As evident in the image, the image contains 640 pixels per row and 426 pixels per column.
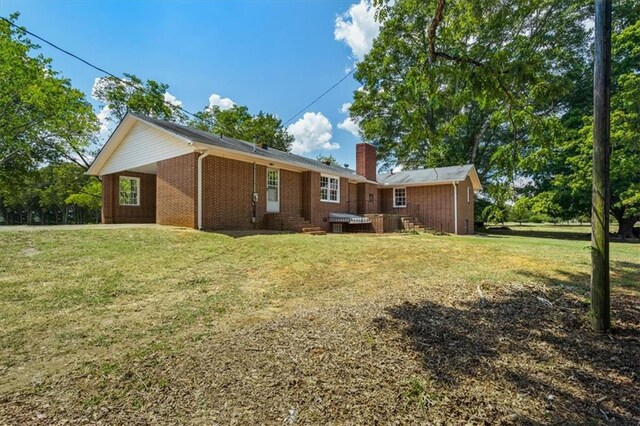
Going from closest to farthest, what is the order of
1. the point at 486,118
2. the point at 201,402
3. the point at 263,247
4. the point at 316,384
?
1. the point at 201,402
2. the point at 316,384
3. the point at 263,247
4. the point at 486,118

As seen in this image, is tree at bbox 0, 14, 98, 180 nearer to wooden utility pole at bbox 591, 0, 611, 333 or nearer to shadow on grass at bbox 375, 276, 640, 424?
shadow on grass at bbox 375, 276, 640, 424

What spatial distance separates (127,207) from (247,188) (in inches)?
280

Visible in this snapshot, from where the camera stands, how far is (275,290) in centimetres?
541

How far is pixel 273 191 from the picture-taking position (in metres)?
14.3

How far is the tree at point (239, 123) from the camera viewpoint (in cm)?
3112

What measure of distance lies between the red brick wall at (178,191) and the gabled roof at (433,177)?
12.5 metres

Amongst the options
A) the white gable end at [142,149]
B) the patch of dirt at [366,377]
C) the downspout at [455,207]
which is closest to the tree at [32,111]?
the white gable end at [142,149]

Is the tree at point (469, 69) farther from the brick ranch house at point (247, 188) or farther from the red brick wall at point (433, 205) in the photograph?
the red brick wall at point (433, 205)

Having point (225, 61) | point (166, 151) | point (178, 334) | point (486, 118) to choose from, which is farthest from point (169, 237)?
point (486, 118)

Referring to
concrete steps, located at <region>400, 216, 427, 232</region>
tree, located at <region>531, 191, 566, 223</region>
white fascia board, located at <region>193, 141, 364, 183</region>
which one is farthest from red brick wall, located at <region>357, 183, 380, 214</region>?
tree, located at <region>531, 191, 566, 223</region>

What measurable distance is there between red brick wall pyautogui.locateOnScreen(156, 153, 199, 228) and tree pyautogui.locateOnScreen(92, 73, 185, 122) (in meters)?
16.8

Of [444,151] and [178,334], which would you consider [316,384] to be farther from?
[444,151]

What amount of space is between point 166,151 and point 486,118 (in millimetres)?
24449

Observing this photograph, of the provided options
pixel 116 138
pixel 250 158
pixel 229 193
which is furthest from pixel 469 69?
pixel 116 138
